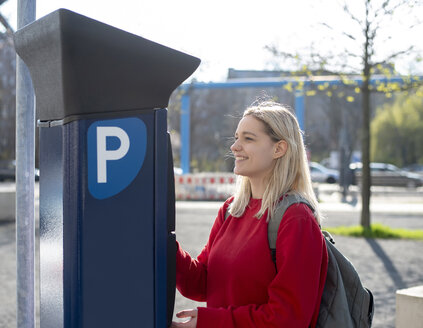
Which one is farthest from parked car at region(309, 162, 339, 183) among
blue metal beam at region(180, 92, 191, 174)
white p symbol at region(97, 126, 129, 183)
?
white p symbol at region(97, 126, 129, 183)

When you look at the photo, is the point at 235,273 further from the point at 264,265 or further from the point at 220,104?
the point at 220,104

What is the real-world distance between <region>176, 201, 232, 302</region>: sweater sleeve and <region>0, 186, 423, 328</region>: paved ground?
9.79 ft

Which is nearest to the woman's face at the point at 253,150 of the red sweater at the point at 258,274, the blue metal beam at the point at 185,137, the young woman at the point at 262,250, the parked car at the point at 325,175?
the young woman at the point at 262,250

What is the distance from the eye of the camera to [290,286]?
1.70 meters

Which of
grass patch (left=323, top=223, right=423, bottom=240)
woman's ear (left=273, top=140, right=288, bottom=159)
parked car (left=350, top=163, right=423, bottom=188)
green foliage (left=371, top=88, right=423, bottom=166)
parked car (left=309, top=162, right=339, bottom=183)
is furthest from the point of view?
green foliage (left=371, top=88, right=423, bottom=166)

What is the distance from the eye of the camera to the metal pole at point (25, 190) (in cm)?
208

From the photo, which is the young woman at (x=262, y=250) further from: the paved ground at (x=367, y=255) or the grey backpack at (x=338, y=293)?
the paved ground at (x=367, y=255)

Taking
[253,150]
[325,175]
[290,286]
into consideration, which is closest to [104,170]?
[253,150]

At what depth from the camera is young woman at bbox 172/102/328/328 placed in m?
A: 1.72

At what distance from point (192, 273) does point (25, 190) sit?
26.9 inches

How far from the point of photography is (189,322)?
1807 mm

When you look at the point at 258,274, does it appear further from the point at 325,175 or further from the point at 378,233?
the point at 325,175

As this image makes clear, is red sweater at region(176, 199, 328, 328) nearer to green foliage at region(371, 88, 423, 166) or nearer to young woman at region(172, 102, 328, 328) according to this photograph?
young woman at region(172, 102, 328, 328)

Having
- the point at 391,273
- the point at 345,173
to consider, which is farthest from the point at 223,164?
the point at 391,273
